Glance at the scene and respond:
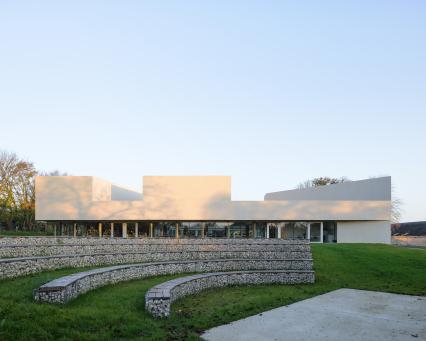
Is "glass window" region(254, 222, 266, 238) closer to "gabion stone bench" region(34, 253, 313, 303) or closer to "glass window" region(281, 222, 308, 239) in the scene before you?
"glass window" region(281, 222, 308, 239)

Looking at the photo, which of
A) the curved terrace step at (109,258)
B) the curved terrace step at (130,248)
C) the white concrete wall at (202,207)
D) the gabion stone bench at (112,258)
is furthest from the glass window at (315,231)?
the curved terrace step at (109,258)

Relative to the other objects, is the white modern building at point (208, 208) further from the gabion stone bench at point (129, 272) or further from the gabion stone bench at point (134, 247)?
the gabion stone bench at point (129, 272)

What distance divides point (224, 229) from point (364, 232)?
11195 millimetres

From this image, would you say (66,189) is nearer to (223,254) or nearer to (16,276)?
(223,254)

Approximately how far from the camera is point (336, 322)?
28.8 feet

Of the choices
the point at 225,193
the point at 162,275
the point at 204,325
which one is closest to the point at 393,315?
the point at 204,325

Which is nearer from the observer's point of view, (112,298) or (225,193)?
(112,298)

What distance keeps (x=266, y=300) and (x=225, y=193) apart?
20368 millimetres

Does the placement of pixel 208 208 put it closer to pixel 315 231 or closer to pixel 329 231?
pixel 315 231

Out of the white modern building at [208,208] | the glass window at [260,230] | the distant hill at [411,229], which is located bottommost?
the distant hill at [411,229]

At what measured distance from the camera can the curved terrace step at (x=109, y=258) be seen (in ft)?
35.3

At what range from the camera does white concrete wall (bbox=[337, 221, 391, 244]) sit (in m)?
32.1

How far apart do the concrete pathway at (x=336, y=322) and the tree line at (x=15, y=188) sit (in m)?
41.5

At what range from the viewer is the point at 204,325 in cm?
809
